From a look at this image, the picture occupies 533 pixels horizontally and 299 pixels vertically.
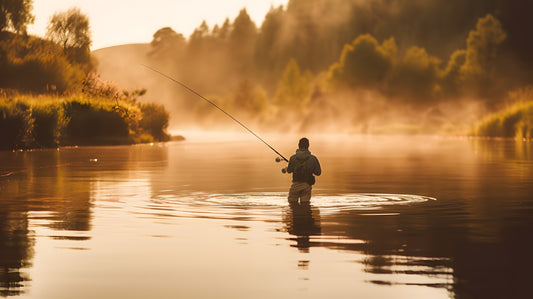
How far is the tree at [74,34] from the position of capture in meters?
79.2

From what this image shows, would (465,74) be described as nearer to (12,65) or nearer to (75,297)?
(12,65)

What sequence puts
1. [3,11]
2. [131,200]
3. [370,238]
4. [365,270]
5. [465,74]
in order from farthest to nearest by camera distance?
[465,74], [3,11], [131,200], [370,238], [365,270]

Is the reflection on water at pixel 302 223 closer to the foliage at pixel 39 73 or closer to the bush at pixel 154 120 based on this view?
the foliage at pixel 39 73

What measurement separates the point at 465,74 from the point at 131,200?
337ft

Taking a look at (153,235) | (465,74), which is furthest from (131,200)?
(465,74)

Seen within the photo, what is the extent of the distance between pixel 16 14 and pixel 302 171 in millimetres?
68564

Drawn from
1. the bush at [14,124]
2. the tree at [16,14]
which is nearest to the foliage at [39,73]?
the tree at [16,14]

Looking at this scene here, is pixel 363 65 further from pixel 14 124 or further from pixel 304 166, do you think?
pixel 304 166

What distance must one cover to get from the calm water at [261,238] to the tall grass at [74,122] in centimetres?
1802

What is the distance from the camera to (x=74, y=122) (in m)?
54.8

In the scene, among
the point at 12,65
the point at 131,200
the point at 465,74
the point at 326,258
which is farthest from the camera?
the point at 465,74

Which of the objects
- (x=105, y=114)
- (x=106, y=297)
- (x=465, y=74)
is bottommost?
(x=106, y=297)

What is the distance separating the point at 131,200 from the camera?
19.9 metres

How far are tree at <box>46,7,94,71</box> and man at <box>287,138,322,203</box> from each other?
202ft
